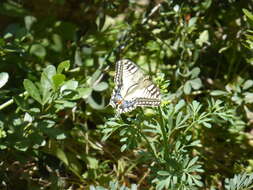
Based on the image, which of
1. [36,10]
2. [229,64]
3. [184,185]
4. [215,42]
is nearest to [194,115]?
[184,185]

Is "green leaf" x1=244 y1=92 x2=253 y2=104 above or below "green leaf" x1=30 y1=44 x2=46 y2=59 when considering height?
below

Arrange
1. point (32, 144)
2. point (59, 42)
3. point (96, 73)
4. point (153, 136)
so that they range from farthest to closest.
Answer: point (59, 42)
point (153, 136)
point (96, 73)
point (32, 144)

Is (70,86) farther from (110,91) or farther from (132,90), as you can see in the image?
(110,91)

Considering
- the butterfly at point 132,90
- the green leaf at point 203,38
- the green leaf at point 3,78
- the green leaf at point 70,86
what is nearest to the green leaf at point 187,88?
the green leaf at point 203,38

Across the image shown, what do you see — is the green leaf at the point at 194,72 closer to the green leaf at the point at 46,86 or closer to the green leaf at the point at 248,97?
the green leaf at the point at 248,97

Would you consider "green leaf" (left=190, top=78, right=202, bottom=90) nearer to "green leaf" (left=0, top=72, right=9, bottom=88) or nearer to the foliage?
the foliage

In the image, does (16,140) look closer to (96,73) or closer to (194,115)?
(96,73)

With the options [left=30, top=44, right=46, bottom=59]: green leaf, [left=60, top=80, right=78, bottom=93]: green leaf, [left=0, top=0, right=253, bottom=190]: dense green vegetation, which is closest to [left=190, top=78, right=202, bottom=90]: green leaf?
[left=0, top=0, right=253, bottom=190]: dense green vegetation
